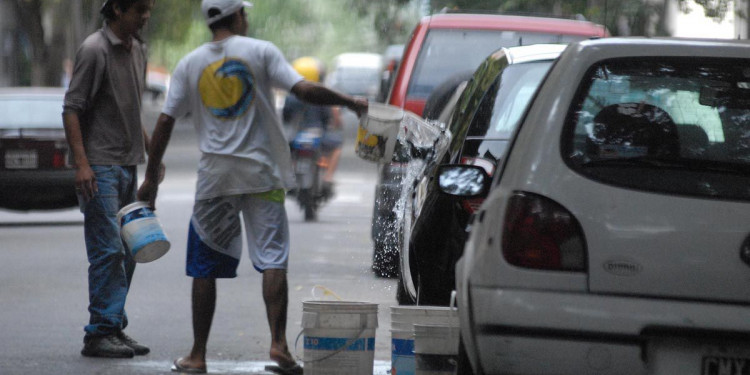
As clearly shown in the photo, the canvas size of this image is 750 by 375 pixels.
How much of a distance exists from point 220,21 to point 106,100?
0.93 m

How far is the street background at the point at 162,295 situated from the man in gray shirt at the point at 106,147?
0.71 feet

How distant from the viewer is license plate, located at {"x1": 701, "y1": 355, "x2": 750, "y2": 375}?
4117mm

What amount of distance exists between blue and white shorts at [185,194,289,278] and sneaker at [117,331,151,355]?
29.4 inches

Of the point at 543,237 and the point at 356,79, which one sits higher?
the point at 543,237

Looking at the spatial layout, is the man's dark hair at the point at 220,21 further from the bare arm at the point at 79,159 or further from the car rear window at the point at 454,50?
the car rear window at the point at 454,50

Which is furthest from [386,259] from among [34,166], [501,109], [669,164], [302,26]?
[302,26]

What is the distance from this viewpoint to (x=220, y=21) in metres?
6.93

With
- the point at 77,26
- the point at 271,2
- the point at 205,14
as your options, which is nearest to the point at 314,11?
the point at 271,2

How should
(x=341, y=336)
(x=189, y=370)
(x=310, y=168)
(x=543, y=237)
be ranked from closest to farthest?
1. (x=543, y=237)
2. (x=341, y=336)
3. (x=189, y=370)
4. (x=310, y=168)

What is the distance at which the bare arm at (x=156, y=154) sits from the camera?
22.7 ft

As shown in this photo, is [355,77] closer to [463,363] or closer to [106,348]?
[106,348]

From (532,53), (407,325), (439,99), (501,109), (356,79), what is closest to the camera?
(407,325)

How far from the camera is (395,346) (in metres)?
5.70

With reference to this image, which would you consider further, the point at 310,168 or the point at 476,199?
the point at 310,168
